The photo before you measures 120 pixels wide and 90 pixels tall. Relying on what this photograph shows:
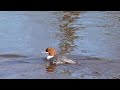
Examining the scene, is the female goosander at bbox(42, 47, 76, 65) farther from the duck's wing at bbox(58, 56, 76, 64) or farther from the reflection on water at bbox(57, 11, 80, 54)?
the reflection on water at bbox(57, 11, 80, 54)

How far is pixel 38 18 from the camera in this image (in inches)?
448

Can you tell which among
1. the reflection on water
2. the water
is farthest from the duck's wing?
the reflection on water

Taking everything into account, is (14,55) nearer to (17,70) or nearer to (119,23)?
(17,70)

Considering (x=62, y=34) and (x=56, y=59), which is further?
(x=62, y=34)

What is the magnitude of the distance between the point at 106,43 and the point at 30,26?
3.03 metres

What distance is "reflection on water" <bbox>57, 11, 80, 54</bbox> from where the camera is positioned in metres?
7.51

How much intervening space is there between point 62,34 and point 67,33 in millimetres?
202

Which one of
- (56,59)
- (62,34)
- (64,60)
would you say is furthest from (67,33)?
(64,60)

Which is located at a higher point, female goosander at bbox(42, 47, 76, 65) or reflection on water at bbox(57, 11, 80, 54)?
reflection on water at bbox(57, 11, 80, 54)

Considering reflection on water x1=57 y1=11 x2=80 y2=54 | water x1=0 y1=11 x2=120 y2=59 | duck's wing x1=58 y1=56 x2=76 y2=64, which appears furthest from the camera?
reflection on water x1=57 y1=11 x2=80 y2=54

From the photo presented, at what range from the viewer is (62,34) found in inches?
351

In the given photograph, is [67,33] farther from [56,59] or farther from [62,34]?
[56,59]
